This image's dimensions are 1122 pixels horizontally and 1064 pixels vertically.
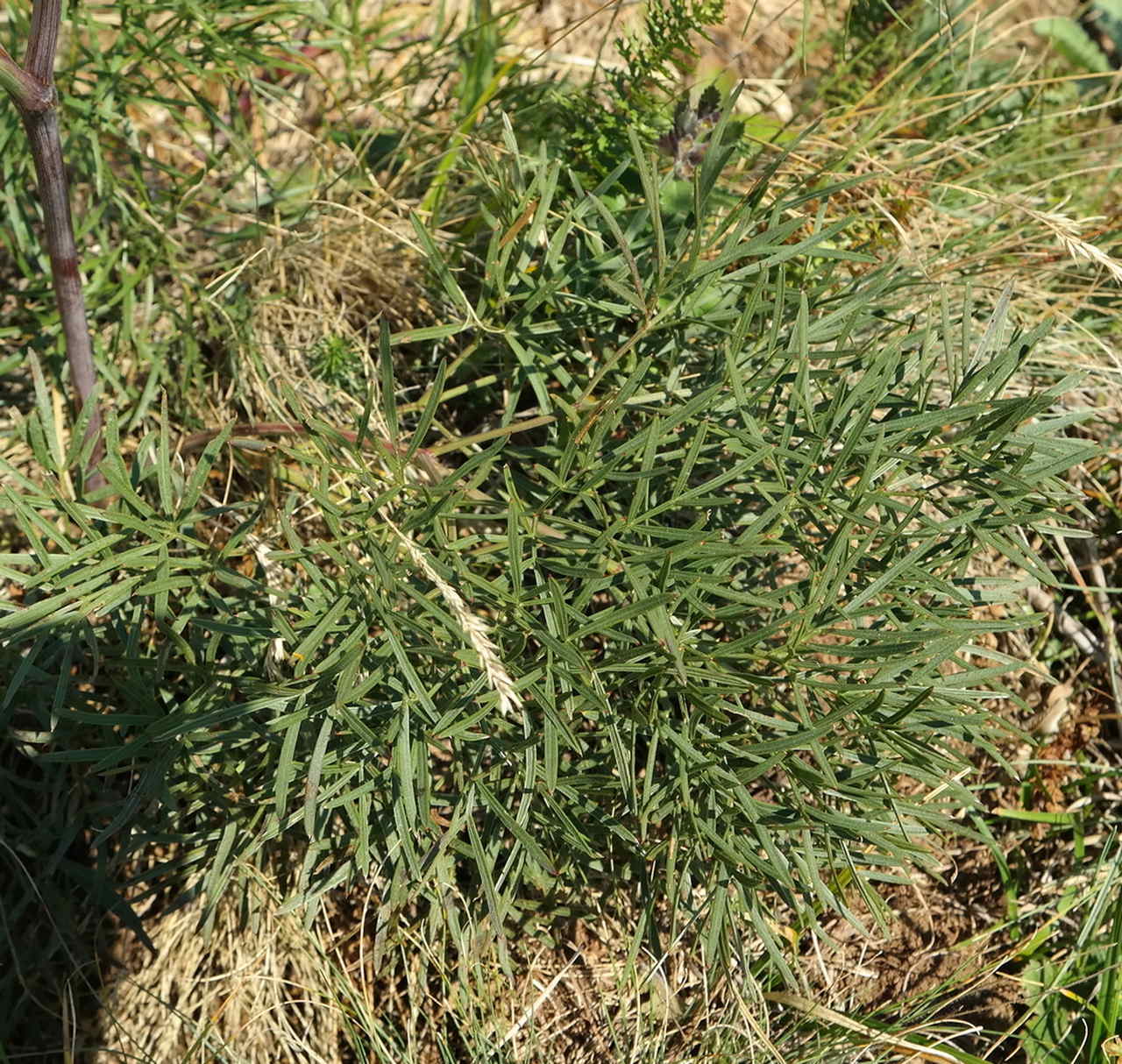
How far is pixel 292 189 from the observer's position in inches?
84.3

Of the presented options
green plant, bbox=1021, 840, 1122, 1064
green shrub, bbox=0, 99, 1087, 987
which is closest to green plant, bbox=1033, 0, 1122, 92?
green shrub, bbox=0, 99, 1087, 987

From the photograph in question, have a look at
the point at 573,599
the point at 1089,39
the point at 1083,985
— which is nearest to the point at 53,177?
the point at 573,599

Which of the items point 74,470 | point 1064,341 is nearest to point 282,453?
point 74,470

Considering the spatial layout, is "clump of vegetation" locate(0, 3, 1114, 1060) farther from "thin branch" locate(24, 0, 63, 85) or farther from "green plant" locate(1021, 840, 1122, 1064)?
"thin branch" locate(24, 0, 63, 85)

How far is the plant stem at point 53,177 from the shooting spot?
1.36m

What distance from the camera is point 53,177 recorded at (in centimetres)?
150

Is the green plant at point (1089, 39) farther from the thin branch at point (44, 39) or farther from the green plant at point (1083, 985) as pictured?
the thin branch at point (44, 39)

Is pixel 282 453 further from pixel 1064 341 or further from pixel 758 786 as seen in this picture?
pixel 1064 341

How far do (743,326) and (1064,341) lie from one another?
2.73ft

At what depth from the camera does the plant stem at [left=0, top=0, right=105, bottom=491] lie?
4.47 feet

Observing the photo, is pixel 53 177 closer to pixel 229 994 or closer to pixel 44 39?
pixel 44 39

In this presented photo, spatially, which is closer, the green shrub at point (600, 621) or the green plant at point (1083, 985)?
the green shrub at point (600, 621)

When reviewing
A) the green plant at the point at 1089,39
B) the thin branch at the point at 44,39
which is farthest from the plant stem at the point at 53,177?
the green plant at the point at 1089,39

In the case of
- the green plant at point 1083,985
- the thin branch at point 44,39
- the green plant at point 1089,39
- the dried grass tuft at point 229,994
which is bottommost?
the dried grass tuft at point 229,994
